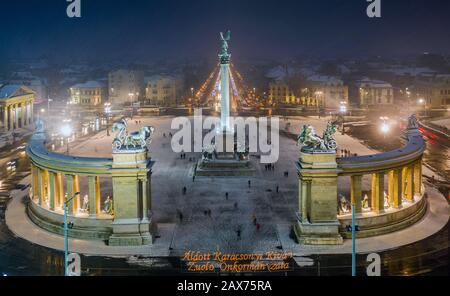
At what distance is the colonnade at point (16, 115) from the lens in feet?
→ 352

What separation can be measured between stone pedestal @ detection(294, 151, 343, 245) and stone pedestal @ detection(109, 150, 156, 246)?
1150 centimetres

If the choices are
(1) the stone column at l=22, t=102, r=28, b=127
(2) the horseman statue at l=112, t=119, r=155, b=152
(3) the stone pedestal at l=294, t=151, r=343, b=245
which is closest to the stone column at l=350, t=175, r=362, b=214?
(3) the stone pedestal at l=294, t=151, r=343, b=245

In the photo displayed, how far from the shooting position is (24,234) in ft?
141

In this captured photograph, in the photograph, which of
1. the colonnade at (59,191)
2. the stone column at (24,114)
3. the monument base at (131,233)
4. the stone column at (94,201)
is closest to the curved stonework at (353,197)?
the monument base at (131,233)

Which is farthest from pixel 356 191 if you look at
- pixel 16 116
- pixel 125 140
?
pixel 16 116

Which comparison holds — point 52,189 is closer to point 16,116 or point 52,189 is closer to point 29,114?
point 16,116

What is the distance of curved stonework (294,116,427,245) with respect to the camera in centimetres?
3966

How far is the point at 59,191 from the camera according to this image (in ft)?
147

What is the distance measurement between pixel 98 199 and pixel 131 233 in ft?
14.2

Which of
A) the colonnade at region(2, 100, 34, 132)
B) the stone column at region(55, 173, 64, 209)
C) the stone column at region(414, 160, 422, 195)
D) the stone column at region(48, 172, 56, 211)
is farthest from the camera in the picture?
the colonnade at region(2, 100, 34, 132)

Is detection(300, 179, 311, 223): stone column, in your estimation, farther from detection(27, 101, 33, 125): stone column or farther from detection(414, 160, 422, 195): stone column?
detection(27, 101, 33, 125): stone column

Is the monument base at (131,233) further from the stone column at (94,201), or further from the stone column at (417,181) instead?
the stone column at (417,181)

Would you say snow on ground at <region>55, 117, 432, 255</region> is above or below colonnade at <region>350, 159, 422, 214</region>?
below
